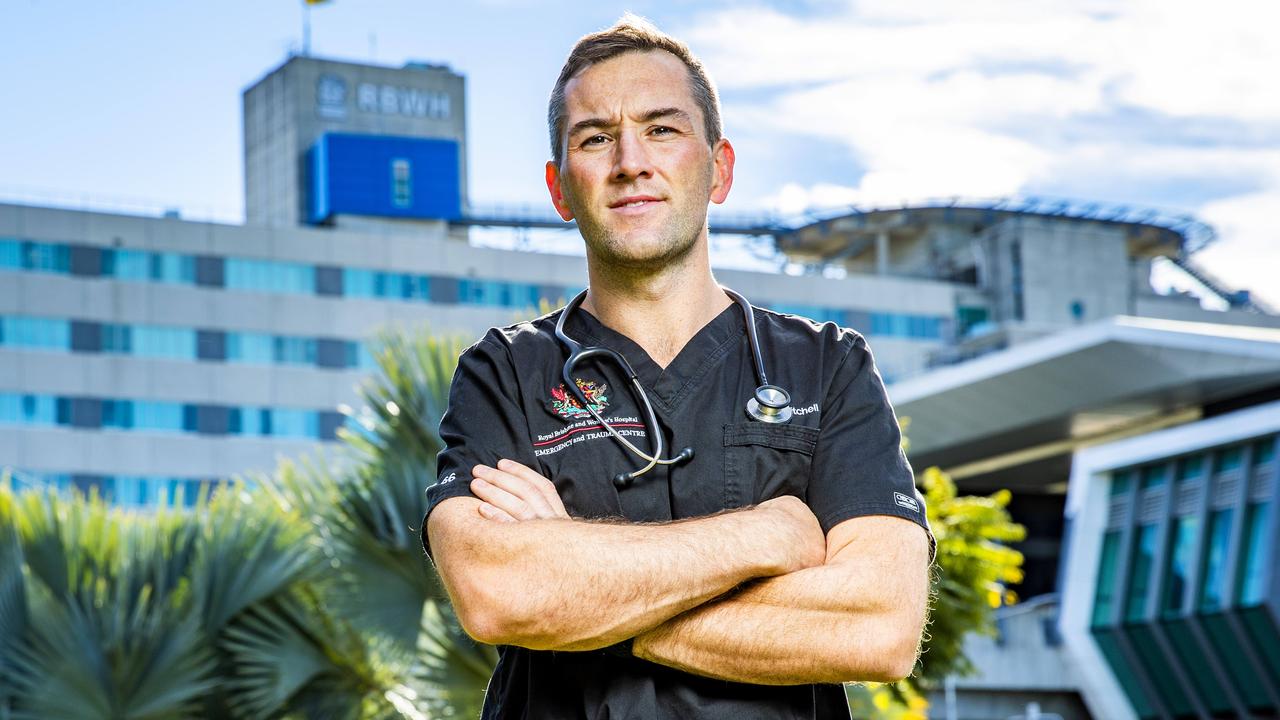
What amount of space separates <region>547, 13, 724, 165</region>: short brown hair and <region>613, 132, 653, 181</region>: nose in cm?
15

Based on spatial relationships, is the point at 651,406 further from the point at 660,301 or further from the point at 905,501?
the point at 905,501

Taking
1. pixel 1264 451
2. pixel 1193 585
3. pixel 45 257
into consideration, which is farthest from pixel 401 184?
pixel 1264 451

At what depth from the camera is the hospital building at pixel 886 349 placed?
130 feet

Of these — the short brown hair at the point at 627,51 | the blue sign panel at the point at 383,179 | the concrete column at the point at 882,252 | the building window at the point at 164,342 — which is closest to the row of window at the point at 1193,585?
the short brown hair at the point at 627,51

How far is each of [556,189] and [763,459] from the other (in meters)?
0.73

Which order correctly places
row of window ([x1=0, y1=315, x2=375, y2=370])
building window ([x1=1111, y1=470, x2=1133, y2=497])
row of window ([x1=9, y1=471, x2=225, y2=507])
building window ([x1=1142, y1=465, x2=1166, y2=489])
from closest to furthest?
building window ([x1=1142, y1=465, x2=1166, y2=489]) < building window ([x1=1111, y1=470, x2=1133, y2=497]) < row of window ([x1=0, y1=315, x2=375, y2=370]) < row of window ([x1=9, y1=471, x2=225, y2=507])

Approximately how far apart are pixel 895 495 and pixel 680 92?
869 millimetres

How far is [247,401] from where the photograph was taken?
7544 centimetres

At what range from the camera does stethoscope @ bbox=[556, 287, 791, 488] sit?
3207 millimetres

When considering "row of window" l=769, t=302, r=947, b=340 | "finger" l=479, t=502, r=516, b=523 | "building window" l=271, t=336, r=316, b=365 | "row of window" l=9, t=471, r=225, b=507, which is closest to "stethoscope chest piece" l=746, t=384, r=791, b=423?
"finger" l=479, t=502, r=516, b=523

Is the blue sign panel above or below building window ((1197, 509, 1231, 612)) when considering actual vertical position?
above

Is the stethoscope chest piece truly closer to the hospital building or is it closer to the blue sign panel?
the hospital building

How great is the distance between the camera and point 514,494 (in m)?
3.18

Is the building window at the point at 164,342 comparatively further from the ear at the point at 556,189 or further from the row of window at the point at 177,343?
the ear at the point at 556,189
